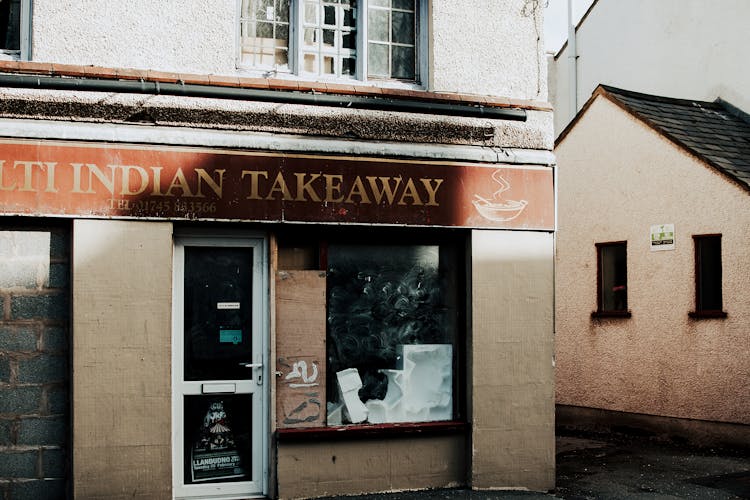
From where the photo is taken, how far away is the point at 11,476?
7.59 metres

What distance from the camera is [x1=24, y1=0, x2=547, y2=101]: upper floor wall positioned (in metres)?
7.98

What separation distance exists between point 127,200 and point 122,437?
77.8 inches

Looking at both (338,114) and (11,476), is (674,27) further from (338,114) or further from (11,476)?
(11,476)

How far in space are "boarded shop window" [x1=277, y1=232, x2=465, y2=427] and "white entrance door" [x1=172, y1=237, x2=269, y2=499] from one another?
0.30m

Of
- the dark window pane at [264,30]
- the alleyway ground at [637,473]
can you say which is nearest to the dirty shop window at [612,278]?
the alleyway ground at [637,473]

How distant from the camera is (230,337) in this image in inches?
328

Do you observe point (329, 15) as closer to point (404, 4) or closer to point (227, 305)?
point (404, 4)

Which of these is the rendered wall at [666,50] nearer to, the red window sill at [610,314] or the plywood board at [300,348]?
the red window sill at [610,314]

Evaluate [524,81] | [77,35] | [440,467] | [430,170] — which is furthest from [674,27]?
[77,35]

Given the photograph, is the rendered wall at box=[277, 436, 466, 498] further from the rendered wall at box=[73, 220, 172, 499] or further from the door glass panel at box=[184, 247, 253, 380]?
the rendered wall at box=[73, 220, 172, 499]

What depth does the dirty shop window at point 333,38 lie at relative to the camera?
8.59 m

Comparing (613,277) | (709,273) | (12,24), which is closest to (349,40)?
(12,24)

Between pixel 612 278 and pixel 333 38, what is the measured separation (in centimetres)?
667

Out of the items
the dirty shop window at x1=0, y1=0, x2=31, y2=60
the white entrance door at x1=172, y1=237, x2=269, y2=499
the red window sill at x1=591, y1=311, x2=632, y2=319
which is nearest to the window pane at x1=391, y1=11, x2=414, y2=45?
the white entrance door at x1=172, y1=237, x2=269, y2=499
